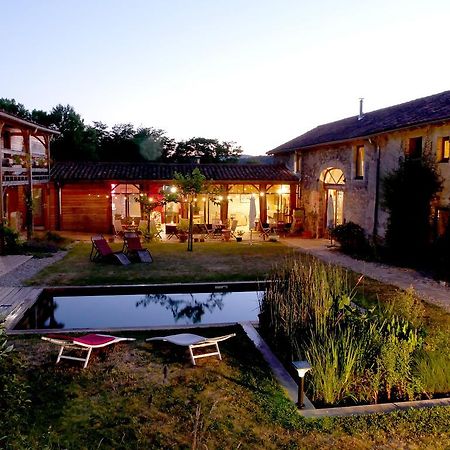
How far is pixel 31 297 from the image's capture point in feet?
31.2

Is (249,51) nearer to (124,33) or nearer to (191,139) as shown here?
(124,33)

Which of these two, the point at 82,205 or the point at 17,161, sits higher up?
the point at 17,161

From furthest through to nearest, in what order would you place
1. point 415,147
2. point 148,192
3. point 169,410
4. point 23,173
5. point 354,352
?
point 148,192
point 23,173
point 415,147
point 354,352
point 169,410

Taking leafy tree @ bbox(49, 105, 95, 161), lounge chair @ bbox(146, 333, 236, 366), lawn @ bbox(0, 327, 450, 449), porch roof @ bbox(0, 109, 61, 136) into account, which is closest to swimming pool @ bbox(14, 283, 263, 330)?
lounge chair @ bbox(146, 333, 236, 366)

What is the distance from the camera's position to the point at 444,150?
1342 cm

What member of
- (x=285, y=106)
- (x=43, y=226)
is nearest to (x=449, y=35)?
(x=43, y=226)

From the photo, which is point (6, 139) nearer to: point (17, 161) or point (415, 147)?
point (17, 161)

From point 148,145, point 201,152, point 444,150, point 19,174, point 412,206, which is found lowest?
point 412,206

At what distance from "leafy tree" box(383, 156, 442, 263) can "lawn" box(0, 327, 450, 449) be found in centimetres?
934

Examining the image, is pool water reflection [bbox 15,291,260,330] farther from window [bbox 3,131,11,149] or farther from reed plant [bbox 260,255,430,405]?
window [bbox 3,131,11,149]

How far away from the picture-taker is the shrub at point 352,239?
53.2ft

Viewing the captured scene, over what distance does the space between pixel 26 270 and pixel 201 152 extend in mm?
36314

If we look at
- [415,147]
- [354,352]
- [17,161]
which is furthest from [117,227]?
[354,352]

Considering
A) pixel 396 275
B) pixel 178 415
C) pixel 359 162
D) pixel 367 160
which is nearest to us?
pixel 178 415
